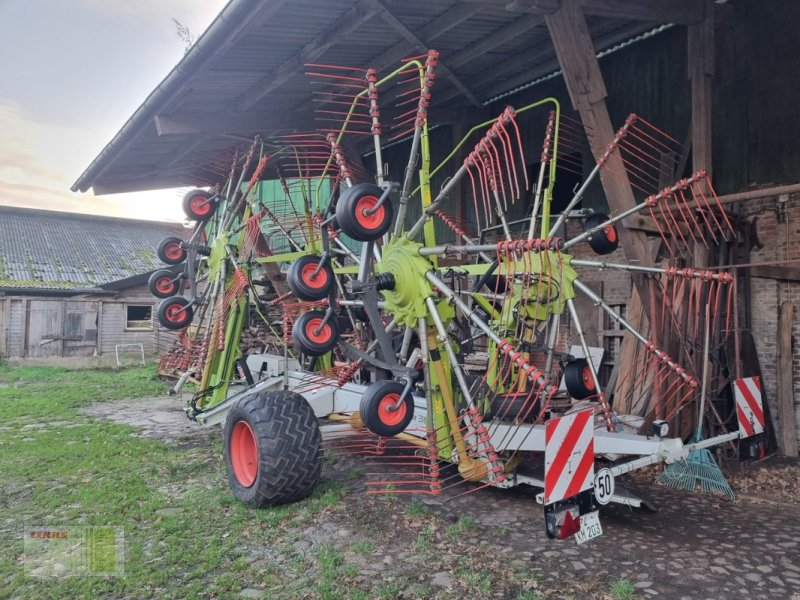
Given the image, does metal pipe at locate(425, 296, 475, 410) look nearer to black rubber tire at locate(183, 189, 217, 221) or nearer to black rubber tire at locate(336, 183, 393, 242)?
black rubber tire at locate(336, 183, 393, 242)

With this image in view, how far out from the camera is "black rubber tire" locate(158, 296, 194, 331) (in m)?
7.19

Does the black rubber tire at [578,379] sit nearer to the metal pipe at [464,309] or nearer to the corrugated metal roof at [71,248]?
the metal pipe at [464,309]

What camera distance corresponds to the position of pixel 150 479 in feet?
18.0

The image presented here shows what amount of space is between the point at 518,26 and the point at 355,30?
1.89 m

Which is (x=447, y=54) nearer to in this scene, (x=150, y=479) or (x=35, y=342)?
(x=150, y=479)

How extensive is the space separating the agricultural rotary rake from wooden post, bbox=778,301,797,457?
67 cm

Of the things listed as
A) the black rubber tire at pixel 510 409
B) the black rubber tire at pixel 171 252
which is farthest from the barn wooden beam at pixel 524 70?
the black rubber tire at pixel 510 409

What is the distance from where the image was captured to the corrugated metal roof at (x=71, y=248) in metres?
19.6

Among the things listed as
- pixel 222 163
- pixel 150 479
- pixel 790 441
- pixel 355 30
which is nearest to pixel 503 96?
pixel 355 30

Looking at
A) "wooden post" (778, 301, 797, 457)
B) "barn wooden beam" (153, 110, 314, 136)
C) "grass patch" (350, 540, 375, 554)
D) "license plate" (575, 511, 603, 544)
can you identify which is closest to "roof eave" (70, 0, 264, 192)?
"barn wooden beam" (153, 110, 314, 136)

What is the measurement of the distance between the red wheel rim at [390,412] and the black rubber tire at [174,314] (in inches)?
161

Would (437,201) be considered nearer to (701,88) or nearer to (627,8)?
(627,8)

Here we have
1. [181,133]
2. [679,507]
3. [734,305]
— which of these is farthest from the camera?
[181,133]

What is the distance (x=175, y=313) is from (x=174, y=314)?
17 mm
